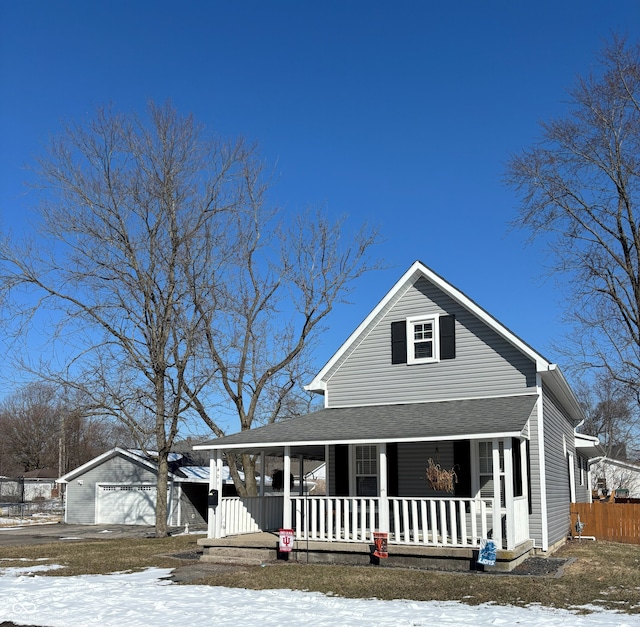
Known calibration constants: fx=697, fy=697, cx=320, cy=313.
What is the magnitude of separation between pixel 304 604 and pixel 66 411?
56.6 ft

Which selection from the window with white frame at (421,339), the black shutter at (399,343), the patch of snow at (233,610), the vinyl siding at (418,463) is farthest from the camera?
the black shutter at (399,343)

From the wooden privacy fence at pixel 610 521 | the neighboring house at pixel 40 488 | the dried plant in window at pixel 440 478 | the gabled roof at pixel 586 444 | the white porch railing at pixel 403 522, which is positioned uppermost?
the gabled roof at pixel 586 444

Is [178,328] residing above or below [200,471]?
above

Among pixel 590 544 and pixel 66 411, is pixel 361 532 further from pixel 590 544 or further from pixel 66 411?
pixel 66 411

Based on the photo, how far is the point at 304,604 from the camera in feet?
32.9

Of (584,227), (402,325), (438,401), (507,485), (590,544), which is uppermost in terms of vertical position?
(584,227)

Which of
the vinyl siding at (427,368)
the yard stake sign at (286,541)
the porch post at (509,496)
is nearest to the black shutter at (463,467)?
the vinyl siding at (427,368)

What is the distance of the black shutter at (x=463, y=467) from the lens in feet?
48.5

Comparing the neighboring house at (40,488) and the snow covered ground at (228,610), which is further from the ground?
the snow covered ground at (228,610)

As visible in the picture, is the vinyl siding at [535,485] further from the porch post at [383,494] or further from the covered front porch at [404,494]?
the porch post at [383,494]

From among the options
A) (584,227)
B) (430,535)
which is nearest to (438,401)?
(430,535)

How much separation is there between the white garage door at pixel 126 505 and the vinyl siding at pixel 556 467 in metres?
17.6

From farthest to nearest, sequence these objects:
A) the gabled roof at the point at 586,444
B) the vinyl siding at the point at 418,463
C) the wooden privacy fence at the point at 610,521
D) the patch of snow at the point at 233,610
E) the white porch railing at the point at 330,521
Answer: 1. the gabled roof at the point at 586,444
2. the wooden privacy fence at the point at 610,521
3. the vinyl siding at the point at 418,463
4. the white porch railing at the point at 330,521
5. the patch of snow at the point at 233,610

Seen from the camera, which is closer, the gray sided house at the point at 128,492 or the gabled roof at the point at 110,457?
the gray sided house at the point at 128,492
